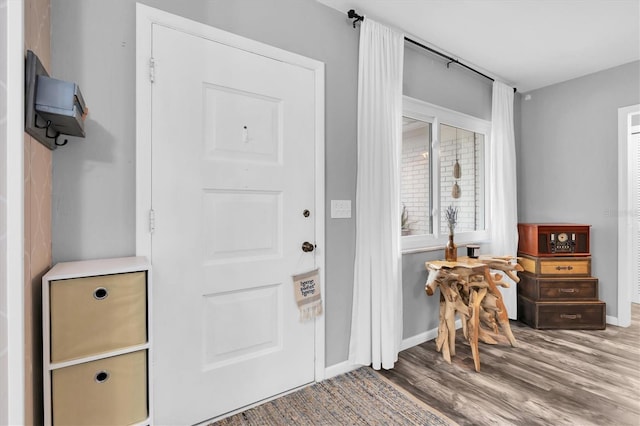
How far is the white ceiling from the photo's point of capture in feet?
7.22

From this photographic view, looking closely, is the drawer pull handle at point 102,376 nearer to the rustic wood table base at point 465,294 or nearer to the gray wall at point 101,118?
the gray wall at point 101,118

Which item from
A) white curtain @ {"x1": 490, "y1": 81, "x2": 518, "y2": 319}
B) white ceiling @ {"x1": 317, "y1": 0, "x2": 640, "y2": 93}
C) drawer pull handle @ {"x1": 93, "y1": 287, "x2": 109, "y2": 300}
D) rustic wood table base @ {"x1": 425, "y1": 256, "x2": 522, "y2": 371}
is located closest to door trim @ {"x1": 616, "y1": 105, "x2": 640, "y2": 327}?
white ceiling @ {"x1": 317, "y1": 0, "x2": 640, "y2": 93}

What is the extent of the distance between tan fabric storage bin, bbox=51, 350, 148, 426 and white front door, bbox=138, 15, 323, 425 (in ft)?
1.04

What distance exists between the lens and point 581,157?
3447 mm

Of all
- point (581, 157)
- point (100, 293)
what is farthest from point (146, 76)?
point (581, 157)

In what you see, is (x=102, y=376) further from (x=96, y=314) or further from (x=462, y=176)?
(x=462, y=176)

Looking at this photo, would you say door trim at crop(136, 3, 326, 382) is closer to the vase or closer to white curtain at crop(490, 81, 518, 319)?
the vase

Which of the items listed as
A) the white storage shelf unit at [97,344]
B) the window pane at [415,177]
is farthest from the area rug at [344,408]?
the window pane at [415,177]

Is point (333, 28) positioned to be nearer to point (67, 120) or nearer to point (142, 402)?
point (67, 120)

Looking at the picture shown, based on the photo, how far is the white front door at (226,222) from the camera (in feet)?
5.25

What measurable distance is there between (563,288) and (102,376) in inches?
148

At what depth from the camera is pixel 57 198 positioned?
1373mm
